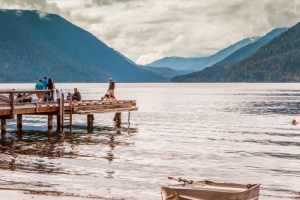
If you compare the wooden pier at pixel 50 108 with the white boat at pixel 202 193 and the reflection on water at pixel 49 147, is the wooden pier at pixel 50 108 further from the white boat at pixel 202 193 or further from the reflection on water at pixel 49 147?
the white boat at pixel 202 193

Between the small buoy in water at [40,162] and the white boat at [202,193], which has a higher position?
the white boat at [202,193]

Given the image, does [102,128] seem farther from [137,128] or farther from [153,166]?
[153,166]

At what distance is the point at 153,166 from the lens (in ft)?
82.0

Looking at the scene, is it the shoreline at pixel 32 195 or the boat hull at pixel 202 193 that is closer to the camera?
the boat hull at pixel 202 193

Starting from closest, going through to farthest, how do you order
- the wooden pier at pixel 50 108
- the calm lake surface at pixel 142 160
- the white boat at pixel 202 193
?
the white boat at pixel 202 193 < the calm lake surface at pixel 142 160 < the wooden pier at pixel 50 108

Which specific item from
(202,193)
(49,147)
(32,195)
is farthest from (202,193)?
(49,147)

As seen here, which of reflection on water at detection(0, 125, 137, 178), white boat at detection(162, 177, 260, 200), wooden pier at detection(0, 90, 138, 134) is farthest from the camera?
wooden pier at detection(0, 90, 138, 134)

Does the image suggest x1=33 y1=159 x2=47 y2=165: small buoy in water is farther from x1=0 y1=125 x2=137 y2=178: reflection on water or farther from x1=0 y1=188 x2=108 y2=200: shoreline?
x1=0 y1=188 x2=108 y2=200: shoreline

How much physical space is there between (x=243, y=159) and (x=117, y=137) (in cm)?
1339

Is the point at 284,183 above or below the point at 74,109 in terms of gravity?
below

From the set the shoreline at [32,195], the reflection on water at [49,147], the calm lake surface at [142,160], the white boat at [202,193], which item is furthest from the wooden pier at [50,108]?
the white boat at [202,193]

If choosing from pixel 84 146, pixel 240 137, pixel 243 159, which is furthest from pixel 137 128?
pixel 243 159

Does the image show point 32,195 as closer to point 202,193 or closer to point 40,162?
point 202,193

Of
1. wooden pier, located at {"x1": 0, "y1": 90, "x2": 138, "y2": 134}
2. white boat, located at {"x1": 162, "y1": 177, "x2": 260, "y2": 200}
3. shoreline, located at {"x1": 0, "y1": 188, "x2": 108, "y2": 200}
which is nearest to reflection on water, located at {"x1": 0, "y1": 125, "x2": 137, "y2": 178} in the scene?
wooden pier, located at {"x1": 0, "y1": 90, "x2": 138, "y2": 134}
